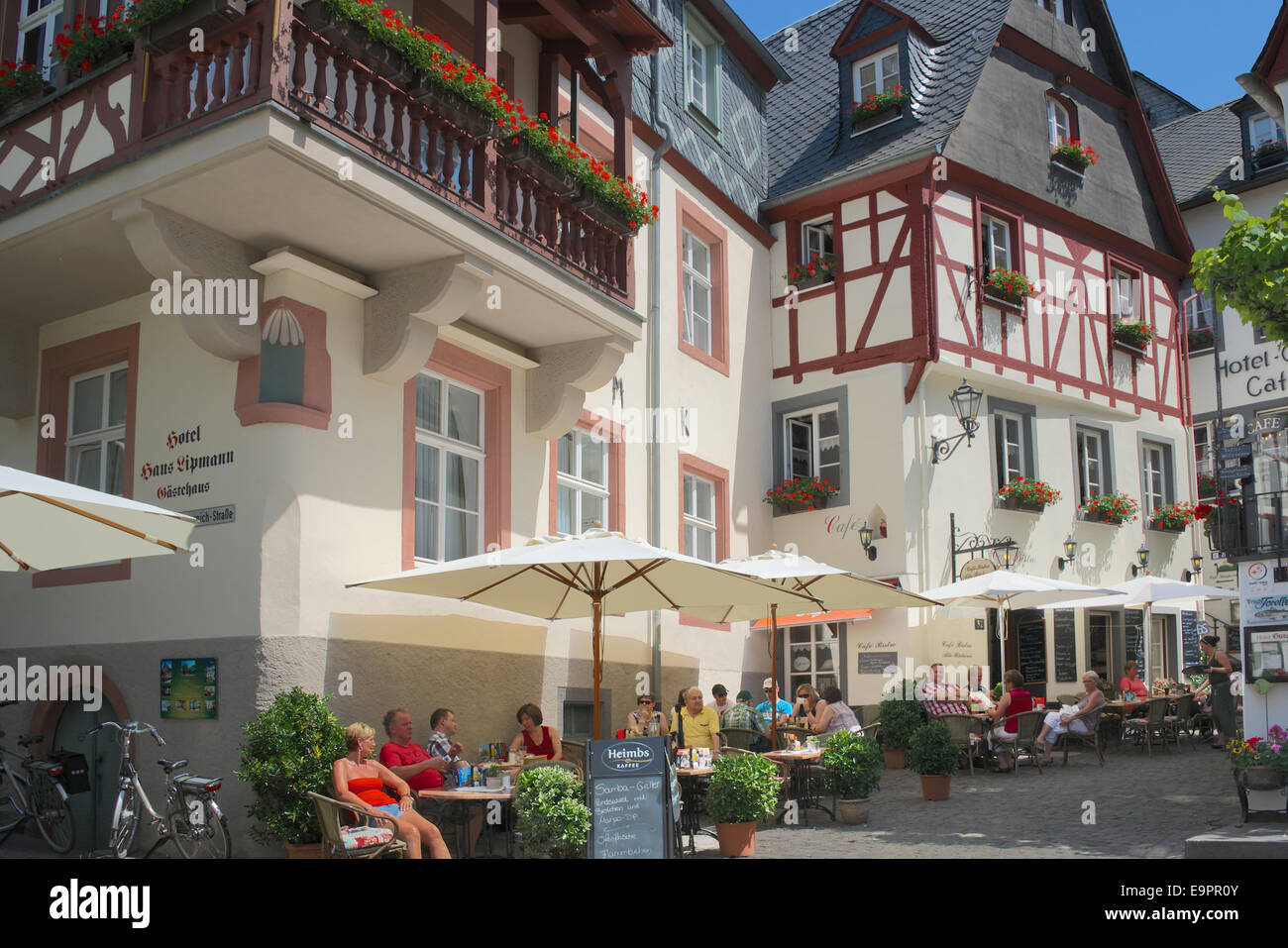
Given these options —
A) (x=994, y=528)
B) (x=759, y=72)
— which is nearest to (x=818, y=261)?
(x=759, y=72)

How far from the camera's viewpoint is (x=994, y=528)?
17.4m

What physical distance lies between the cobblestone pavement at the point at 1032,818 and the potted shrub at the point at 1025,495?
4536 millimetres

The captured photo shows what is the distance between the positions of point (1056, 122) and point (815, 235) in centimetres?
470

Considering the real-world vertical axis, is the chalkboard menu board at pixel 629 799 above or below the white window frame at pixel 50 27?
below

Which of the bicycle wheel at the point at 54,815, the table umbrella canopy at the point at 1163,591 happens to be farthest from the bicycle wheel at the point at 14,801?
the table umbrella canopy at the point at 1163,591

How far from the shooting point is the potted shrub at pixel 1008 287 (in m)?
17.5

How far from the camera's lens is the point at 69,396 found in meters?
11.2

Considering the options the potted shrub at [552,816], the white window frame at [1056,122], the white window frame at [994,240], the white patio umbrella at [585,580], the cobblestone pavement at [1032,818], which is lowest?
the cobblestone pavement at [1032,818]

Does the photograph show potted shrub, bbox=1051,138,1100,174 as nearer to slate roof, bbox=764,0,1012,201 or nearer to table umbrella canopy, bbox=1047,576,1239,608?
slate roof, bbox=764,0,1012,201

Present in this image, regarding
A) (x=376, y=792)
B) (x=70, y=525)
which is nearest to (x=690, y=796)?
(x=376, y=792)

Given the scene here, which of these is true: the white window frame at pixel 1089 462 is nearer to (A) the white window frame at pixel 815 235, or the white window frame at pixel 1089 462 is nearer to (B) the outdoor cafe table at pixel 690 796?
(A) the white window frame at pixel 815 235

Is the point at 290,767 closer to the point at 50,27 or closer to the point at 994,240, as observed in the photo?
the point at 50,27

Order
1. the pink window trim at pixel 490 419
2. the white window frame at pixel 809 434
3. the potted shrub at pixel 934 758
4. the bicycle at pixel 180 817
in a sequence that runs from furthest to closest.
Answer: the white window frame at pixel 809 434 → the potted shrub at pixel 934 758 → the pink window trim at pixel 490 419 → the bicycle at pixel 180 817

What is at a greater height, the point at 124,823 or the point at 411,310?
the point at 411,310
